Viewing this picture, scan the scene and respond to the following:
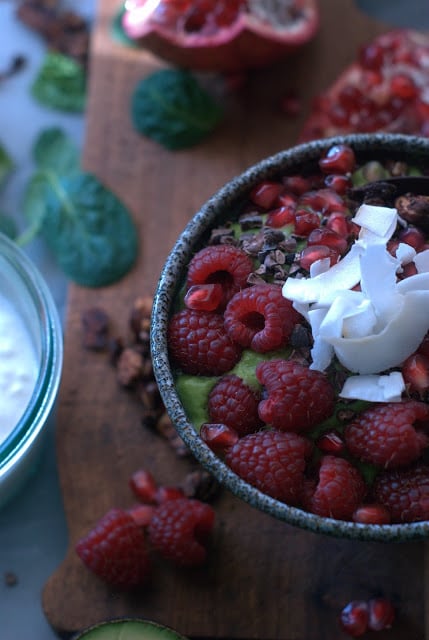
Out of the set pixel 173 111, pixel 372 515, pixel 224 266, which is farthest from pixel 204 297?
pixel 173 111

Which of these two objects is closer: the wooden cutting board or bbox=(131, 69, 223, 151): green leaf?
the wooden cutting board

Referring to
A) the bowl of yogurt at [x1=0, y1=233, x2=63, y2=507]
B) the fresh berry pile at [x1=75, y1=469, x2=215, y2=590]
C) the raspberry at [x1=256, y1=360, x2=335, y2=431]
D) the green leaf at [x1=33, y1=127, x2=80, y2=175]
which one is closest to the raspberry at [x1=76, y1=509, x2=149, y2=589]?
the fresh berry pile at [x1=75, y1=469, x2=215, y2=590]

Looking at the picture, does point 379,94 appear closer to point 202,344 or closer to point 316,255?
point 316,255

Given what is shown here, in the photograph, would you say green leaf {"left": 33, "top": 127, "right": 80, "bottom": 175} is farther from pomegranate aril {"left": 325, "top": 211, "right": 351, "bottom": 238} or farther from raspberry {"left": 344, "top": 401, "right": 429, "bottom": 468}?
raspberry {"left": 344, "top": 401, "right": 429, "bottom": 468}

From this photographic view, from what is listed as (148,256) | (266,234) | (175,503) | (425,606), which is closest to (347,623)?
(425,606)

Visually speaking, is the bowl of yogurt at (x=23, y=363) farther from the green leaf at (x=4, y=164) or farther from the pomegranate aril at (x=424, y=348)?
the pomegranate aril at (x=424, y=348)
